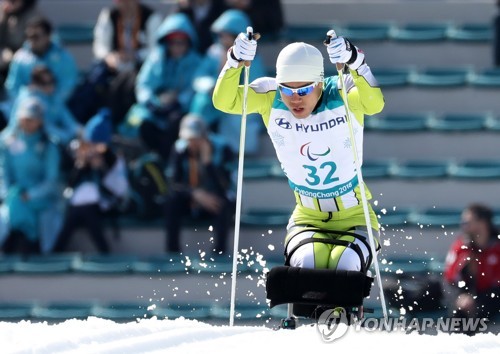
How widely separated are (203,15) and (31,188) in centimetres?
224

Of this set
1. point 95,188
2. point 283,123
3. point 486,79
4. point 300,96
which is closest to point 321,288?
point 283,123

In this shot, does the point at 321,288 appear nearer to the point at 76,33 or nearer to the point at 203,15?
the point at 203,15

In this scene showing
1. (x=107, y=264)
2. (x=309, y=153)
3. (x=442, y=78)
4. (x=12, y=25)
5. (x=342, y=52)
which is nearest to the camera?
(x=342, y=52)

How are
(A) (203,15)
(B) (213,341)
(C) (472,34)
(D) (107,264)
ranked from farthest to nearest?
(C) (472,34) < (A) (203,15) < (D) (107,264) < (B) (213,341)

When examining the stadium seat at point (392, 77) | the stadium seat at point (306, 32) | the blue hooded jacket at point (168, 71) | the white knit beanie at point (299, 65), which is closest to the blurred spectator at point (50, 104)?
the blue hooded jacket at point (168, 71)

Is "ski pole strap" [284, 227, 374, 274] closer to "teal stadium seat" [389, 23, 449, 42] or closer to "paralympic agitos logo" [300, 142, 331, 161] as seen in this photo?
"paralympic agitos logo" [300, 142, 331, 161]

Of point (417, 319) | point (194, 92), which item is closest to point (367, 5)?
point (194, 92)

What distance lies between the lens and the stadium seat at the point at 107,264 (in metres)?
11.5

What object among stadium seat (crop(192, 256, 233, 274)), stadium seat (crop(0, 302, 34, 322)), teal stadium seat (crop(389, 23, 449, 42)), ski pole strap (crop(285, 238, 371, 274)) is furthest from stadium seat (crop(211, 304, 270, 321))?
teal stadium seat (crop(389, 23, 449, 42))

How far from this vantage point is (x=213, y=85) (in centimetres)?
1204

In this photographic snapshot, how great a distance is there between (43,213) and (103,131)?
867 millimetres

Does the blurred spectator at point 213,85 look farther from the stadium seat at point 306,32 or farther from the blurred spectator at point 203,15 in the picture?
the stadium seat at point 306,32

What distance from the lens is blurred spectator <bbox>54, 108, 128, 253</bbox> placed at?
11.8 metres

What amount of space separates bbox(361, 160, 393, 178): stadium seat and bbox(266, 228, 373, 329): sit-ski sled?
3.24 metres
